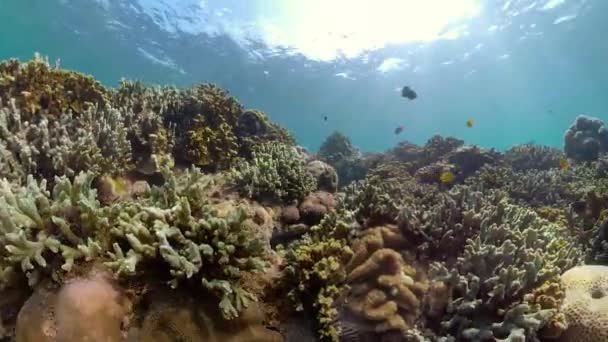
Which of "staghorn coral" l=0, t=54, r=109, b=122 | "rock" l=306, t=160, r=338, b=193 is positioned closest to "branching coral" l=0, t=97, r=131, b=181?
"staghorn coral" l=0, t=54, r=109, b=122

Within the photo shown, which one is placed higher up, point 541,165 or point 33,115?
point 541,165

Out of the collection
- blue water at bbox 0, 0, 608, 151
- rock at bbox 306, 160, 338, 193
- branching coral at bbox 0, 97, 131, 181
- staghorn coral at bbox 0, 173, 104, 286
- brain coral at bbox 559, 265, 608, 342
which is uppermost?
blue water at bbox 0, 0, 608, 151

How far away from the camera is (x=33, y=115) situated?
5285mm

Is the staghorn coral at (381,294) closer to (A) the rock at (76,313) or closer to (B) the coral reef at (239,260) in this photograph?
(B) the coral reef at (239,260)

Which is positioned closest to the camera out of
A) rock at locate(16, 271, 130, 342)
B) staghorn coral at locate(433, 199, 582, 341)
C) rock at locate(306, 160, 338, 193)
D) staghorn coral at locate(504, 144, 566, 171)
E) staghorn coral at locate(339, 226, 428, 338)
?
rock at locate(16, 271, 130, 342)

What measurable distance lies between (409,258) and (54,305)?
3.21 m

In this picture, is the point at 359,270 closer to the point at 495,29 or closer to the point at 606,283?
the point at 606,283

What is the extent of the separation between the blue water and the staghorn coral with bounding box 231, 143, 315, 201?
2225 centimetres

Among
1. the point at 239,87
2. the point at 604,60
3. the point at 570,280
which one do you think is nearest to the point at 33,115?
the point at 570,280

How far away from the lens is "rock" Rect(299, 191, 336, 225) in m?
5.56

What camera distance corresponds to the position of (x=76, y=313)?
2.70 metres

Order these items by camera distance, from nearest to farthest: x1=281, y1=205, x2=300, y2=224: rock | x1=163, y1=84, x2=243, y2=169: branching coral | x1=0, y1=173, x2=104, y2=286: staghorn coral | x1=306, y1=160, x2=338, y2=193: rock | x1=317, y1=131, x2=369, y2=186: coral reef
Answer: x1=0, y1=173, x2=104, y2=286: staghorn coral < x1=281, y1=205, x2=300, y2=224: rock < x1=163, y1=84, x2=243, y2=169: branching coral < x1=306, y1=160, x2=338, y2=193: rock < x1=317, y1=131, x2=369, y2=186: coral reef

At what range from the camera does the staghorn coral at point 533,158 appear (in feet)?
46.8

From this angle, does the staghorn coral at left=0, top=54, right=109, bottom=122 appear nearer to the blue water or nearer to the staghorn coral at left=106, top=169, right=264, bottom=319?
the staghorn coral at left=106, top=169, right=264, bottom=319
